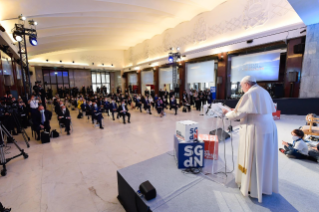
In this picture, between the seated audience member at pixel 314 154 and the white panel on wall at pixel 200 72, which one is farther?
the white panel on wall at pixel 200 72

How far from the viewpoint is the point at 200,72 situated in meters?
13.2

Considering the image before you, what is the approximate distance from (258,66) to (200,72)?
4.62 meters

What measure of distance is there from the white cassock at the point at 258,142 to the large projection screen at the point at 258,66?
856 centimetres

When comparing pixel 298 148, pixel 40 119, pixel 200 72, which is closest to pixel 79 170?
pixel 40 119

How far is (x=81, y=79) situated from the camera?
71.8 feet

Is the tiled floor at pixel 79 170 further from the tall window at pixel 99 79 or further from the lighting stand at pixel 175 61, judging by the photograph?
the tall window at pixel 99 79

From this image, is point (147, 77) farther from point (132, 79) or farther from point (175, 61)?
point (175, 61)

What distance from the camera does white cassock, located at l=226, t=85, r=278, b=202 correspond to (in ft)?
6.13

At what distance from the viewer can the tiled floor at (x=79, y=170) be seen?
94.8 inches

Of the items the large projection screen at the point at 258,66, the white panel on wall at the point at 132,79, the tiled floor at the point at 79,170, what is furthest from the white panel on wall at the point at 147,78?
the tiled floor at the point at 79,170

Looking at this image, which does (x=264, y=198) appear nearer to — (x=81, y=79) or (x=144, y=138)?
(x=144, y=138)

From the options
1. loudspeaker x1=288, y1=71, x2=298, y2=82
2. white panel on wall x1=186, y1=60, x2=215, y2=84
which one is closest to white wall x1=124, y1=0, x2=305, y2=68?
white panel on wall x1=186, y1=60, x2=215, y2=84

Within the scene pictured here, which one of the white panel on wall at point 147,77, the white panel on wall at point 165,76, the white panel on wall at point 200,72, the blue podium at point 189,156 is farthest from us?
the white panel on wall at point 147,77

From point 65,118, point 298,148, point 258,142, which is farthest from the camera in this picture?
point 65,118
